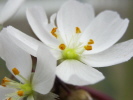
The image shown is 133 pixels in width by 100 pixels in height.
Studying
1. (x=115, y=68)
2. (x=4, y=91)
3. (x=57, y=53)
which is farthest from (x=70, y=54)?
(x=115, y=68)

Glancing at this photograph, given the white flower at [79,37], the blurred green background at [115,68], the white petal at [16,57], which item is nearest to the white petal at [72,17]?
the white flower at [79,37]

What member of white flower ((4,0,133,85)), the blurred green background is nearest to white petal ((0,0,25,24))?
white flower ((4,0,133,85))

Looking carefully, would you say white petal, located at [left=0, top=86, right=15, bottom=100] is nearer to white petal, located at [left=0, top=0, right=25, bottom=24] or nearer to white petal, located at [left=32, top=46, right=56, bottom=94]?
white petal, located at [left=32, top=46, right=56, bottom=94]

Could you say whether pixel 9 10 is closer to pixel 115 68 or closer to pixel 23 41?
pixel 23 41

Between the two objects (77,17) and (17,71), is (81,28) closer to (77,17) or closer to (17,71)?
(77,17)

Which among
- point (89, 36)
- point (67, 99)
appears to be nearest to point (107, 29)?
point (89, 36)

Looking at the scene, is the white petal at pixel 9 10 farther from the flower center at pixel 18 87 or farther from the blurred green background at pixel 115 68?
the blurred green background at pixel 115 68

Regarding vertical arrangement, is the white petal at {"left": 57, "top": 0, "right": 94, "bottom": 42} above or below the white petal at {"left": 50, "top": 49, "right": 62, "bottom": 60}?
above
